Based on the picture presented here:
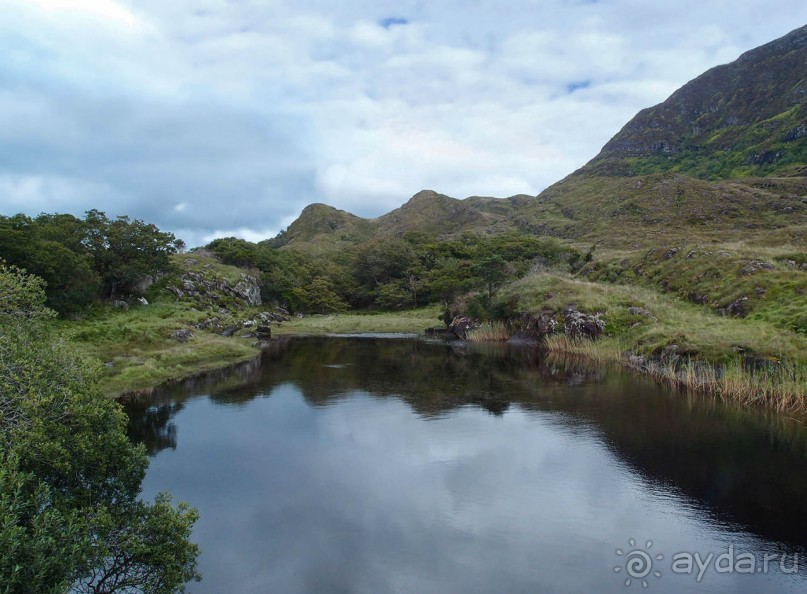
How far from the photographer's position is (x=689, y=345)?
→ 3322 centimetres

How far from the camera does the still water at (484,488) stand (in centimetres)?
1276

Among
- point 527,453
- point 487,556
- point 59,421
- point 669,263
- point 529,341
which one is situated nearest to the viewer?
point 59,421

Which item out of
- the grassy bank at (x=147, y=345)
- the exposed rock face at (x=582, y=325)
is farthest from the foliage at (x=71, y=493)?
the exposed rock face at (x=582, y=325)

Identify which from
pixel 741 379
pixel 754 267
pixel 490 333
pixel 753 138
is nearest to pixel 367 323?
pixel 490 333

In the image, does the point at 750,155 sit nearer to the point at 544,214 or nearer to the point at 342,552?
the point at 544,214

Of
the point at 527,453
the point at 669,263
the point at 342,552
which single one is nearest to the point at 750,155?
the point at 669,263

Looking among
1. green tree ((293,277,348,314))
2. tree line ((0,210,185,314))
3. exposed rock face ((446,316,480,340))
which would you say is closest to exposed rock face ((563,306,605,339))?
exposed rock face ((446,316,480,340))

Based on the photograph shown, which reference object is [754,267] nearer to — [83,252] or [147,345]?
[147,345]

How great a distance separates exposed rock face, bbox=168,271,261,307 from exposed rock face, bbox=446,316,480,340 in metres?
36.7

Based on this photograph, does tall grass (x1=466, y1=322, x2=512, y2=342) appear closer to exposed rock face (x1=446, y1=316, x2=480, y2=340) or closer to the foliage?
exposed rock face (x1=446, y1=316, x2=480, y2=340)

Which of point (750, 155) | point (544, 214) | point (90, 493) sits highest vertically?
point (750, 155)

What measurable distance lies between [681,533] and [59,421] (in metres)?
16.1

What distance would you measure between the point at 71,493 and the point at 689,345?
34.8 metres

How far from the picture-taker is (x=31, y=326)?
14.0 m
